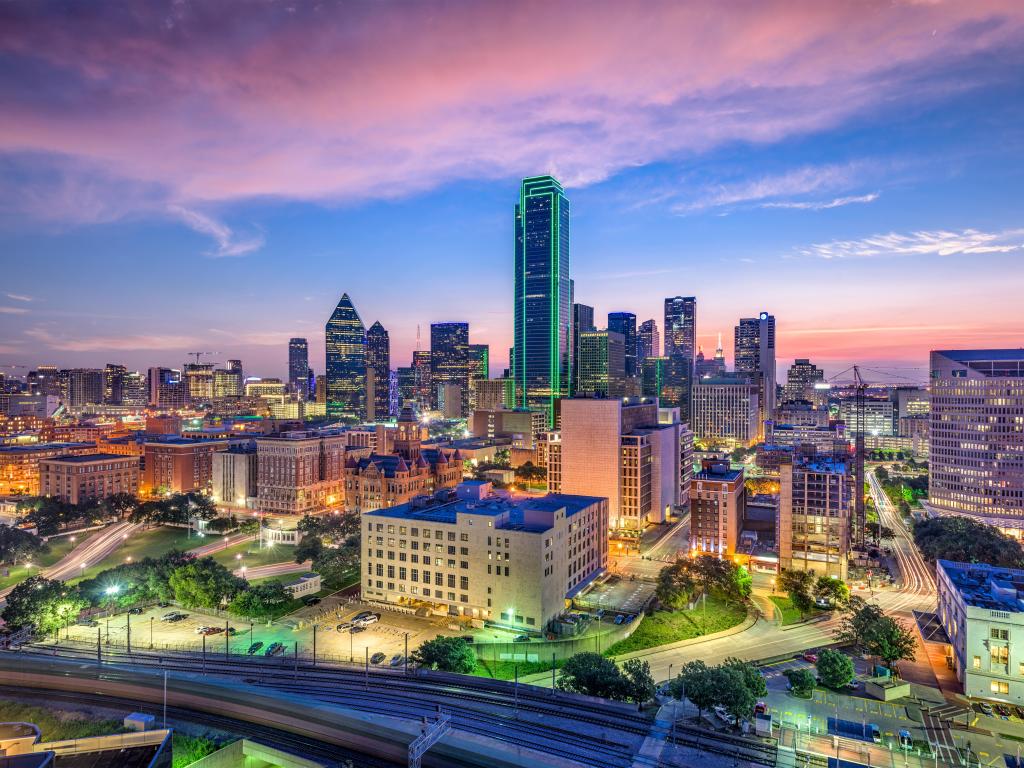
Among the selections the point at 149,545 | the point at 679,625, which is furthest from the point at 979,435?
the point at 149,545

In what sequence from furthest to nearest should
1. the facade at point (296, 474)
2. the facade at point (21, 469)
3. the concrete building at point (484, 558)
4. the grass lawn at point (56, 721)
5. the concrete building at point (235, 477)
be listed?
the facade at point (21, 469)
the concrete building at point (235, 477)
the facade at point (296, 474)
the concrete building at point (484, 558)
the grass lawn at point (56, 721)


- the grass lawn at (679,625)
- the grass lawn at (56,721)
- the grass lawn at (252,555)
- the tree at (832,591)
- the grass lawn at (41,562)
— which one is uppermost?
the grass lawn at (56,721)

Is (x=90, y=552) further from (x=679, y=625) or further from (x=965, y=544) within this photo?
(x=965, y=544)

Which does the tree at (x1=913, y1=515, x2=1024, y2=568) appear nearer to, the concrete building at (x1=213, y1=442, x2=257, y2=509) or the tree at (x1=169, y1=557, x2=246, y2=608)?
the tree at (x1=169, y1=557, x2=246, y2=608)

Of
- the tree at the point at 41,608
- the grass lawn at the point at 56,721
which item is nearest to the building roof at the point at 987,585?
the grass lawn at the point at 56,721

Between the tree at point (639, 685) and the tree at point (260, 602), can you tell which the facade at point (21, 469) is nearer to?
the tree at point (260, 602)

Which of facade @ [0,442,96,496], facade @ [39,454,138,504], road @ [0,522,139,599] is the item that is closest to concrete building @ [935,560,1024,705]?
road @ [0,522,139,599]

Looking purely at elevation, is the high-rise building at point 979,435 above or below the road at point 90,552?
above
